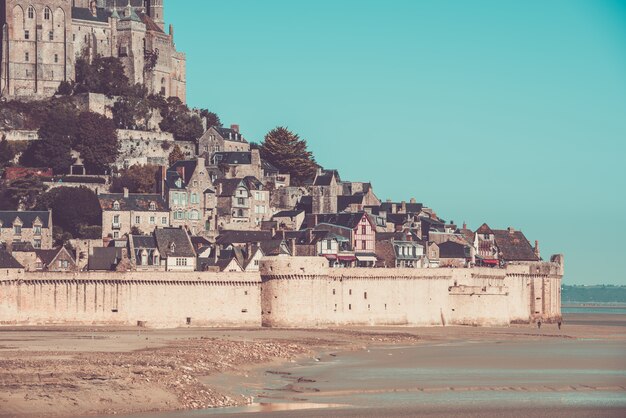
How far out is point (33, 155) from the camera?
9500 centimetres

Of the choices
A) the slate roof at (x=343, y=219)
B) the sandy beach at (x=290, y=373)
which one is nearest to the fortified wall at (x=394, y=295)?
the sandy beach at (x=290, y=373)

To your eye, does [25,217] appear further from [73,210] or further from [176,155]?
[176,155]

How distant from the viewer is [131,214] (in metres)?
83.9

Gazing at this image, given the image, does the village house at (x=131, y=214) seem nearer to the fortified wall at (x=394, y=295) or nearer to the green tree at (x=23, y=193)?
the green tree at (x=23, y=193)

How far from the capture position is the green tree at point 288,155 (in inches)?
4117

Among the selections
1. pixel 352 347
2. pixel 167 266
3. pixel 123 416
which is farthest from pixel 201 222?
pixel 123 416

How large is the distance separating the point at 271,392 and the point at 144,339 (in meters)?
15.0

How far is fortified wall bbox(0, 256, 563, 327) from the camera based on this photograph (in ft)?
213

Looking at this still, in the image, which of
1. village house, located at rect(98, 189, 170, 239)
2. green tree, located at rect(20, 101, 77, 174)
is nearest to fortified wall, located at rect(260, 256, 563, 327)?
village house, located at rect(98, 189, 170, 239)

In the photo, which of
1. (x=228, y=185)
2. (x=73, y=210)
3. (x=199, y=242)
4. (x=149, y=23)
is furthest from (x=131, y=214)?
(x=149, y=23)

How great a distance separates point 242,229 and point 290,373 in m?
43.9

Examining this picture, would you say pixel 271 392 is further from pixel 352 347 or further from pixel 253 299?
pixel 253 299

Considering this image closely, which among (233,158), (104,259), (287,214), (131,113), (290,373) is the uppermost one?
(131,113)

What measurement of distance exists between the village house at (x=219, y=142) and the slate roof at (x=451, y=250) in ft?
61.1
